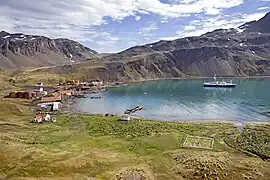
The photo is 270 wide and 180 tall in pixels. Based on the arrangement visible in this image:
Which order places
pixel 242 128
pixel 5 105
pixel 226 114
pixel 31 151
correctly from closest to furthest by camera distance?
1. pixel 31 151
2. pixel 242 128
3. pixel 5 105
4. pixel 226 114

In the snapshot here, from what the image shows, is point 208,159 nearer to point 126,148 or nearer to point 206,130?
point 126,148

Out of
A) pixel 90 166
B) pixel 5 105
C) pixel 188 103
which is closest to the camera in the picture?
pixel 90 166

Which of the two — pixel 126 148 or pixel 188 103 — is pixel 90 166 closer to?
pixel 126 148

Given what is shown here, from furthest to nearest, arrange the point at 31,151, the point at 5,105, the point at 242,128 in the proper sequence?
the point at 5,105 < the point at 242,128 < the point at 31,151

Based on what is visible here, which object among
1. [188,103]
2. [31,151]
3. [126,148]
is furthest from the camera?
[188,103]

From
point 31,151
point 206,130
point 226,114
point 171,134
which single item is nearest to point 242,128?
point 206,130

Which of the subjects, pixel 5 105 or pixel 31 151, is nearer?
pixel 31 151

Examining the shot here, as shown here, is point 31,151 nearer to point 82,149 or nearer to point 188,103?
point 82,149

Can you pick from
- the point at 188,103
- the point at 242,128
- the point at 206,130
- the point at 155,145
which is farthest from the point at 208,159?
the point at 188,103

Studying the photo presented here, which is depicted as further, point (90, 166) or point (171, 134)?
point (171, 134)
